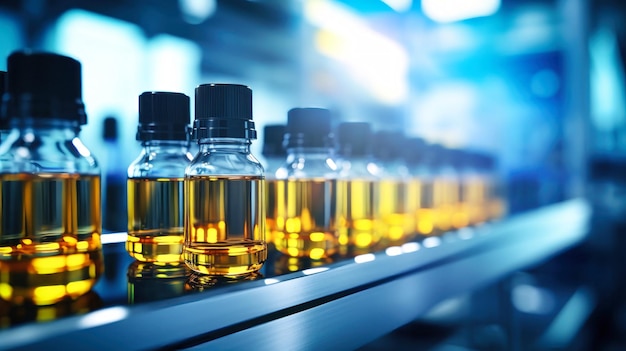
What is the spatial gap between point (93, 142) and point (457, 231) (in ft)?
3.34

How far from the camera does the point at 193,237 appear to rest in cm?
58

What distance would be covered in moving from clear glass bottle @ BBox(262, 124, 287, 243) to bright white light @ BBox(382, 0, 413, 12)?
1581 millimetres

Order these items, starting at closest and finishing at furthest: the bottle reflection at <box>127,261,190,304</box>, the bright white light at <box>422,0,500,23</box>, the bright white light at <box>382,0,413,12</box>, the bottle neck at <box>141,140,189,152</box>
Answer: the bottle reflection at <box>127,261,190,304</box> < the bottle neck at <box>141,140,189,152</box> < the bright white light at <box>382,0,413,12</box> < the bright white light at <box>422,0,500,23</box>

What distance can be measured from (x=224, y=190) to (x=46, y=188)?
0.64ft

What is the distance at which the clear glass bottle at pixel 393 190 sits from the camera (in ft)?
3.29

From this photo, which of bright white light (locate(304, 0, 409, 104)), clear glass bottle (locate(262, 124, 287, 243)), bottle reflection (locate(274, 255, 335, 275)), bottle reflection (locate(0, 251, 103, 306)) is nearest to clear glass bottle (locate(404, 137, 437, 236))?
clear glass bottle (locate(262, 124, 287, 243))

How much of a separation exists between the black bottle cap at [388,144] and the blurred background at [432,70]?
23.6 inches

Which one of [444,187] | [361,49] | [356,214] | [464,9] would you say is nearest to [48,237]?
[356,214]

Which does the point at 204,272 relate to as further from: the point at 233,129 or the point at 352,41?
the point at 352,41

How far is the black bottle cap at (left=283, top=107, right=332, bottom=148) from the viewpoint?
0.74m

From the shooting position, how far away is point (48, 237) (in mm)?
506

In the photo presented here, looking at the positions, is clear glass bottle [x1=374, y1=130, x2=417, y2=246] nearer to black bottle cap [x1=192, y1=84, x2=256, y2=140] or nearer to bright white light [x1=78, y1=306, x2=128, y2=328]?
black bottle cap [x1=192, y1=84, x2=256, y2=140]

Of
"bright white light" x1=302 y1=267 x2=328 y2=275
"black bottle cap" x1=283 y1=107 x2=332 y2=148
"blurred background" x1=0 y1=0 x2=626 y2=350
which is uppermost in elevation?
"blurred background" x1=0 y1=0 x2=626 y2=350

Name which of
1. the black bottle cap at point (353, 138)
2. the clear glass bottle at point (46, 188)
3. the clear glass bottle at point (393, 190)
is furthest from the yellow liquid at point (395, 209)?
the clear glass bottle at point (46, 188)
